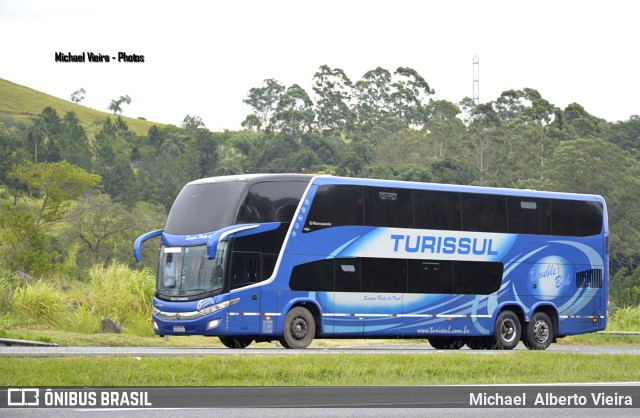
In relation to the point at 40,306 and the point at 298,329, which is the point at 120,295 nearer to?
the point at 40,306

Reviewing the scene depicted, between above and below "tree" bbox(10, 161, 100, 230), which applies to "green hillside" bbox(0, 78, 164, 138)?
above

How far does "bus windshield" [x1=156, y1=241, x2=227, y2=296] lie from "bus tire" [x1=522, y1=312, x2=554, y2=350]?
846 centimetres

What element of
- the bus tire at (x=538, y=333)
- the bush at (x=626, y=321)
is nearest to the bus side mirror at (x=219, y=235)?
the bus tire at (x=538, y=333)

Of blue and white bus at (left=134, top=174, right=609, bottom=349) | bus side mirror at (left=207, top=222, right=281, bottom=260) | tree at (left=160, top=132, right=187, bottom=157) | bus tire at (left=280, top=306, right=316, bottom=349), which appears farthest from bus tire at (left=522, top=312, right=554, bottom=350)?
tree at (left=160, top=132, right=187, bottom=157)

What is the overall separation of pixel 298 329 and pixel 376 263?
2.49 metres

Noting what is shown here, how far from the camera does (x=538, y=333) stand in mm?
28438

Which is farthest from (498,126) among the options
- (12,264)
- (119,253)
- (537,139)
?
(12,264)

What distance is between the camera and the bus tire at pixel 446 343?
29047mm

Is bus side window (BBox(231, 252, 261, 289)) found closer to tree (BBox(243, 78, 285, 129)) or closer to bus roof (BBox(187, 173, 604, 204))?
bus roof (BBox(187, 173, 604, 204))

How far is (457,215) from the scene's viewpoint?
27.3 meters

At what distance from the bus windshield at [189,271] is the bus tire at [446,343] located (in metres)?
7.22

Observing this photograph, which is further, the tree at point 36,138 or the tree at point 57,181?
the tree at point 36,138

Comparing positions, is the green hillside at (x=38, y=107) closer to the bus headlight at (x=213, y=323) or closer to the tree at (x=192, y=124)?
the tree at (x=192, y=124)

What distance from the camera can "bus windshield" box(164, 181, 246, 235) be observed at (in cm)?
2443
